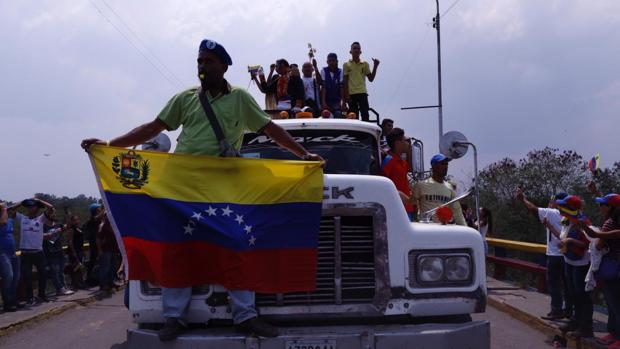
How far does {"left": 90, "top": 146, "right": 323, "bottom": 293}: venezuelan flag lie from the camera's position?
4.22 meters

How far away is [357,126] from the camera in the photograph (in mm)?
6152

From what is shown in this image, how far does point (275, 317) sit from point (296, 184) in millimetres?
946

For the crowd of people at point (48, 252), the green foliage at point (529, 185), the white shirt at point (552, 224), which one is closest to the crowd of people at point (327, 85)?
the white shirt at point (552, 224)

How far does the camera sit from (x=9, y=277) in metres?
9.93

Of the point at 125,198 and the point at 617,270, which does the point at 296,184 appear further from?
the point at 617,270

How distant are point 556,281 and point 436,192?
11.8 ft

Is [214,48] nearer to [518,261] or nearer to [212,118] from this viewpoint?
[212,118]

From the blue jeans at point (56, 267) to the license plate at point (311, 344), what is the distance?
937cm

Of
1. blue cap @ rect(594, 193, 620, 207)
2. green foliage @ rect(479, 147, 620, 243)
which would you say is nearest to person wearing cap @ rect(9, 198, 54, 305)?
blue cap @ rect(594, 193, 620, 207)

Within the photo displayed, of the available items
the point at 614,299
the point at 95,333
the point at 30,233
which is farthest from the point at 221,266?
the point at 30,233

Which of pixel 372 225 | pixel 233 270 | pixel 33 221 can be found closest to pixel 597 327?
pixel 372 225

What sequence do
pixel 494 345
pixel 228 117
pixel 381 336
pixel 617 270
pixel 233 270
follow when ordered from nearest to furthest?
pixel 381 336 → pixel 233 270 → pixel 228 117 → pixel 617 270 → pixel 494 345

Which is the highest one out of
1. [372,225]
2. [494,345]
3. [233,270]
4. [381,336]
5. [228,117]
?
[228,117]

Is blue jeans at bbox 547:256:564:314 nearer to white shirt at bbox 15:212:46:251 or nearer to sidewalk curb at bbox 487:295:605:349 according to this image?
sidewalk curb at bbox 487:295:605:349
